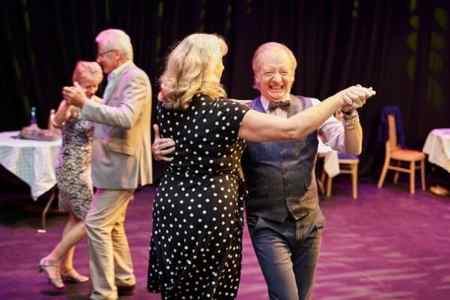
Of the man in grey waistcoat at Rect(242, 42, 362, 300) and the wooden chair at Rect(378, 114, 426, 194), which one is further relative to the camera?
the wooden chair at Rect(378, 114, 426, 194)

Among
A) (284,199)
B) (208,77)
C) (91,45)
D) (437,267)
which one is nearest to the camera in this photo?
(208,77)

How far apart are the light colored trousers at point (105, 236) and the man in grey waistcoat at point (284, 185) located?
3.98 feet

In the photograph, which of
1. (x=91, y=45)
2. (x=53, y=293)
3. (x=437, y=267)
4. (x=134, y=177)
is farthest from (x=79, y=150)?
(x=91, y=45)

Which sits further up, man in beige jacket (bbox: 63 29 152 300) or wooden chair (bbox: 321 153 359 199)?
man in beige jacket (bbox: 63 29 152 300)

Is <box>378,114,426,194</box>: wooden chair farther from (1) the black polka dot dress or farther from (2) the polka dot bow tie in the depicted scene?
(1) the black polka dot dress

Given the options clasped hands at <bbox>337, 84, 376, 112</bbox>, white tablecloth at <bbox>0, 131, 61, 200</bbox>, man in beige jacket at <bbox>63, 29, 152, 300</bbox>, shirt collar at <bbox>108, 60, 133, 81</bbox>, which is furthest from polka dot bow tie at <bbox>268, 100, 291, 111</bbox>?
white tablecloth at <bbox>0, 131, 61, 200</bbox>

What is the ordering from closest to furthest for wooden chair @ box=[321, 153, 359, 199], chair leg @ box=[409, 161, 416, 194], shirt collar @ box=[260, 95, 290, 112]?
shirt collar @ box=[260, 95, 290, 112], wooden chair @ box=[321, 153, 359, 199], chair leg @ box=[409, 161, 416, 194]

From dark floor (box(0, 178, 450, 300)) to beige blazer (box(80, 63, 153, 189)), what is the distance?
73 cm

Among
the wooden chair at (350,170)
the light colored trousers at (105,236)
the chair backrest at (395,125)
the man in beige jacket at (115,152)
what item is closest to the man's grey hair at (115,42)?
the man in beige jacket at (115,152)

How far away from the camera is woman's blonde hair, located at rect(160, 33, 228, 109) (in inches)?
88.5

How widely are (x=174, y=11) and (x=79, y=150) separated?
126 inches

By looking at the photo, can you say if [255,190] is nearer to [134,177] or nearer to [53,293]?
[134,177]

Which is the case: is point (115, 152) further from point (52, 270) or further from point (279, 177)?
point (279, 177)

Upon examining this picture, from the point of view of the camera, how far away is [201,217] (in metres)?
2.33
